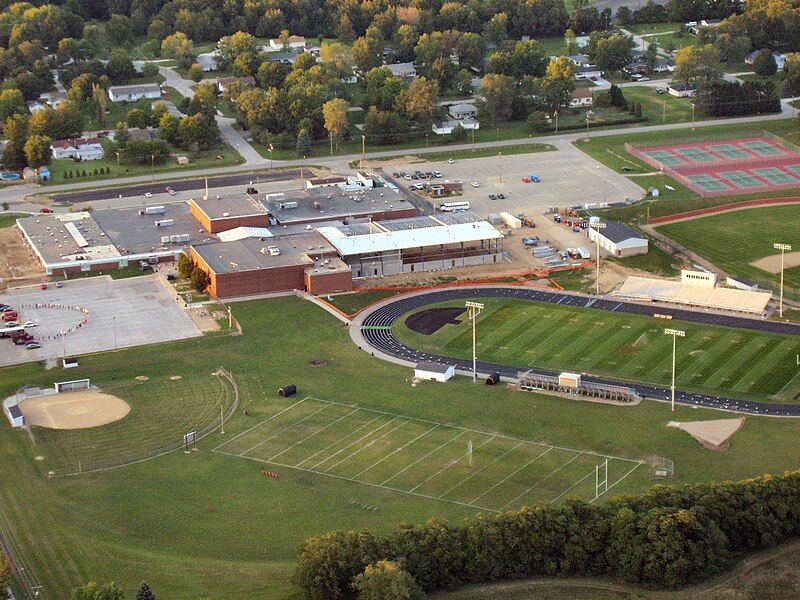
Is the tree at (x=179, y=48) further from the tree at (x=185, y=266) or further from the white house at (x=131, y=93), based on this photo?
the tree at (x=185, y=266)

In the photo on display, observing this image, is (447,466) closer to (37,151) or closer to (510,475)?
(510,475)

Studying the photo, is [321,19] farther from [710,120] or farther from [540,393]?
[540,393]

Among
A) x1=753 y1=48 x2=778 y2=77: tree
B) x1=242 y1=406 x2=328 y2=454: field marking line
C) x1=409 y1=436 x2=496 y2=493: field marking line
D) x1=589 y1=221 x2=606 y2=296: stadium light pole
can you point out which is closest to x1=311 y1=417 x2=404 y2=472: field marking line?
x1=242 y1=406 x2=328 y2=454: field marking line

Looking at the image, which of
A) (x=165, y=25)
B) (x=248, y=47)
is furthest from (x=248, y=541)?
(x=165, y=25)

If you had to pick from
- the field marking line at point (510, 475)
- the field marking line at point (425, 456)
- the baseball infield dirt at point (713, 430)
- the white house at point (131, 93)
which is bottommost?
the baseball infield dirt at point (713, 430)

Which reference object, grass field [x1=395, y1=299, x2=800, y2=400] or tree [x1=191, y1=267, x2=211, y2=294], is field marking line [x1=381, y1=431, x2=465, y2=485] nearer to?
grass field [x1=395, y1=299, x2=800, y2=400]

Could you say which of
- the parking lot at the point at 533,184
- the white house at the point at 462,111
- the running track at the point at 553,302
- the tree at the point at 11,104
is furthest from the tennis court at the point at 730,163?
the tree at the point at 11,104
